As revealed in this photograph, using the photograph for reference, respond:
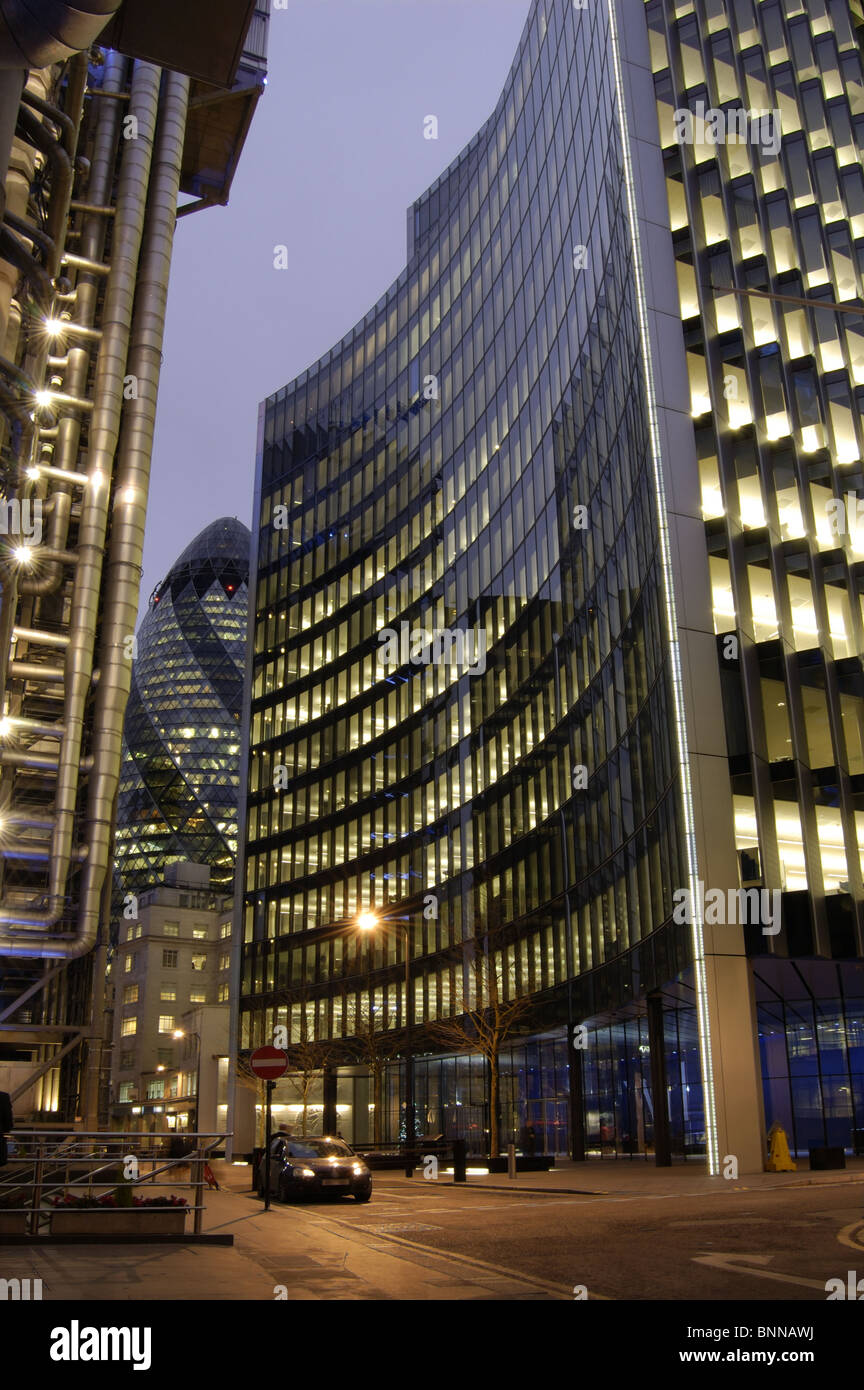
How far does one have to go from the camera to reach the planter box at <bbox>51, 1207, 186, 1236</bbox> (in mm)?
15039

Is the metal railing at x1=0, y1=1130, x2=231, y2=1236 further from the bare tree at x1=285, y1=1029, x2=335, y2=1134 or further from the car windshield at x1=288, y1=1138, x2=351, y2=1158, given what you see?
the bare tree at x1=285, y1=1029, x2=335, y2=1134

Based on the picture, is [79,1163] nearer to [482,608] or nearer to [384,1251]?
[384,1251]

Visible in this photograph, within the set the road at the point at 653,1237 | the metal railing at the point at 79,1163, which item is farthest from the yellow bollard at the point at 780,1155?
the metal railing at the point at 79,1163

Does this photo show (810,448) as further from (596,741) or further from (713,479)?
(596,741)

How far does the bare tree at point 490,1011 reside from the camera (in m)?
40.7

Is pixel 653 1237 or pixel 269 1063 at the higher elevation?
pixel 269 1063

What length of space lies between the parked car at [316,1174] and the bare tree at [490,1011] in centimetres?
1340

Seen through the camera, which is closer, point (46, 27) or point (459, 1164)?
point (46, 27)

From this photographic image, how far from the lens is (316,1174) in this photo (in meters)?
23.7

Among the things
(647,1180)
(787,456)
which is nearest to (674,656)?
(787,456)

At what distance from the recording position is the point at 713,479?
34750mm

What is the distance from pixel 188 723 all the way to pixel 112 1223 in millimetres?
169366

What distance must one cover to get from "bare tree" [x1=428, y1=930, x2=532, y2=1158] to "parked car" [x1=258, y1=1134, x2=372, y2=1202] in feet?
44.0

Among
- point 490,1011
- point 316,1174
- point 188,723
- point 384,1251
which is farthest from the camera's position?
point 188,723
